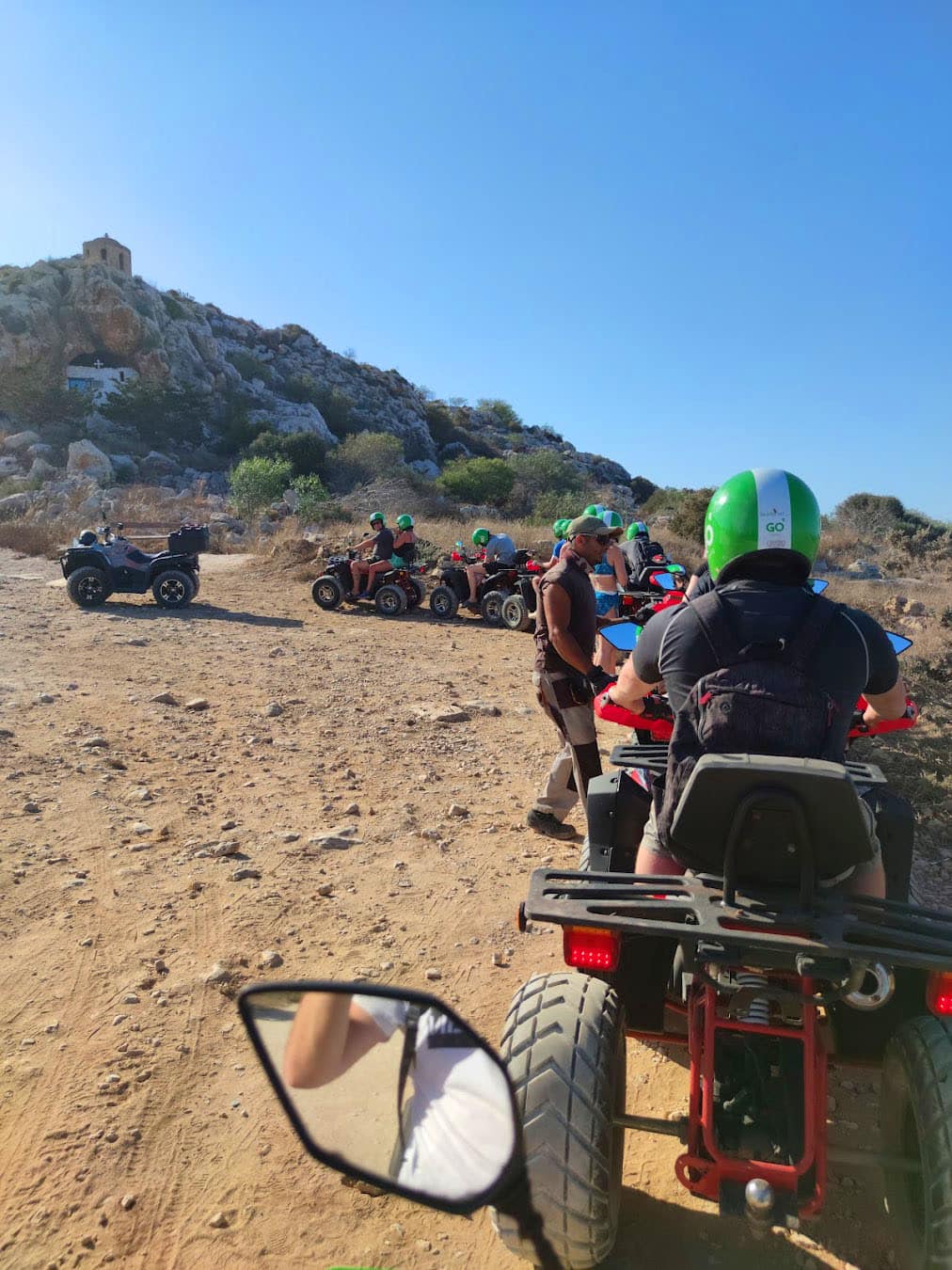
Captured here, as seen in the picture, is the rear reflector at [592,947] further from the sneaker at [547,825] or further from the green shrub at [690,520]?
the green shrub at [690,520]

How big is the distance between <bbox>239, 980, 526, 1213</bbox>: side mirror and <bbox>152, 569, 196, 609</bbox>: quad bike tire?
42.5 feet

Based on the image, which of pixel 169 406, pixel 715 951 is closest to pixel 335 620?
pixel 715 951

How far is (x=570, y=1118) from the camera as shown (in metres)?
1.84

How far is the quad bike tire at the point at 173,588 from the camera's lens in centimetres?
1320

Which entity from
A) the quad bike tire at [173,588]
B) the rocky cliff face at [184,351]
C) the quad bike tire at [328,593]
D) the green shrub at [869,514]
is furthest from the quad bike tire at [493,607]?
the rocky cliff face at [184,351]

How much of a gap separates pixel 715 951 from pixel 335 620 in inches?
451

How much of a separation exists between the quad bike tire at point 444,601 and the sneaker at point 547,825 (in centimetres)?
846

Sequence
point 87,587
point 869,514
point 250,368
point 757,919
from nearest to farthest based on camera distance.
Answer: point 757,919, point 87,587, point 869,514, point 250,368

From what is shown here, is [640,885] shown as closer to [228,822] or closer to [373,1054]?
[373,1054]

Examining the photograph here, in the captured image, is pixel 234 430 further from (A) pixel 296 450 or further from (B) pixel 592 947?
(B) pixel 592 947

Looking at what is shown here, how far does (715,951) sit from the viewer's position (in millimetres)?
1646

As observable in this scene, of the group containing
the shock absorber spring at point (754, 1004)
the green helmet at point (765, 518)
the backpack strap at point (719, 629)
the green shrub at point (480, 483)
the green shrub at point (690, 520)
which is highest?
the green shrub at point (480, 483)

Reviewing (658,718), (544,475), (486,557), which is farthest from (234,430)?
(658,718)

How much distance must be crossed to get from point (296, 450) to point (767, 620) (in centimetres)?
3956
